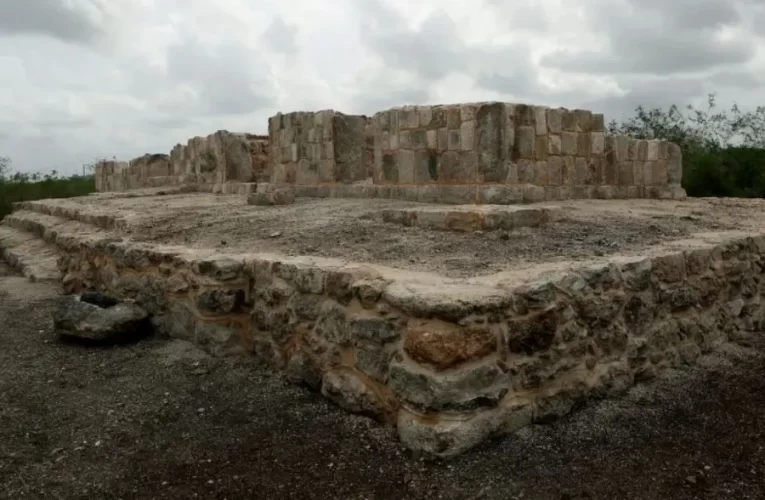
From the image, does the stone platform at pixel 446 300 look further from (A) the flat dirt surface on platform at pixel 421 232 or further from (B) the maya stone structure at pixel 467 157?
(B) the maya stone structure at pixel 467 157

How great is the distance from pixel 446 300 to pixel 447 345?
0.21 m

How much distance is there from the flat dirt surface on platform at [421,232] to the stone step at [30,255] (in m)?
1.02

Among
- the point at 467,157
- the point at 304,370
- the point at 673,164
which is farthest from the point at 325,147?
the point at 304,370

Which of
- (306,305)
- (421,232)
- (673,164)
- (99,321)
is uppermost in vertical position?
(673,164)

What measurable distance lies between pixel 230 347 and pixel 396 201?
10.8 feet

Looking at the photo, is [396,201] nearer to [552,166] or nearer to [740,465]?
[552,166]

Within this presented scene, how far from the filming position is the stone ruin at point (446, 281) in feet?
10.8

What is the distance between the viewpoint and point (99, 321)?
5035 millimetres

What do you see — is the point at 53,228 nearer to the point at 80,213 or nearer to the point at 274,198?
the point at 80,213

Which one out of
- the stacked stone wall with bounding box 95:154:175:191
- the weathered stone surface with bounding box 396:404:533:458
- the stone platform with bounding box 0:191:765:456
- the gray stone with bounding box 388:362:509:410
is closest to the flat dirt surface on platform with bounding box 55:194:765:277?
the stone platform with bounding box 0:191:765:456

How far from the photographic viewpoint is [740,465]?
10.5 ft

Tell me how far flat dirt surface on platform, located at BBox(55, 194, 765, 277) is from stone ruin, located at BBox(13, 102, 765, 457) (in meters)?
0.09

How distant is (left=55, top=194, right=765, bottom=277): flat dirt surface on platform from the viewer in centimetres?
448

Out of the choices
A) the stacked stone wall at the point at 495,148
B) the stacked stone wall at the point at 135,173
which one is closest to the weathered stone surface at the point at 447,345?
the stacked stone wall at the point at 495,148
